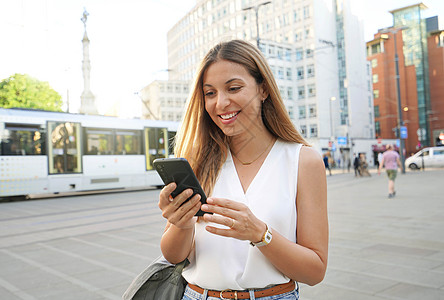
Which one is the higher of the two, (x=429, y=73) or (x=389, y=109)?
(x=429, y=73)

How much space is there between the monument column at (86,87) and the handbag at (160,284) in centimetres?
2997

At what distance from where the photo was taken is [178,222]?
150 centimetres

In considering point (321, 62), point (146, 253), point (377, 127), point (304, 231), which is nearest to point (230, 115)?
point (304, 231)

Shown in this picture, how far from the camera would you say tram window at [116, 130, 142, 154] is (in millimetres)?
19266

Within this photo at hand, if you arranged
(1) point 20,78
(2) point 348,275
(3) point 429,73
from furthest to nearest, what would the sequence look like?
(3) point 429,73
(1) point 20,78
(2) point 348,275

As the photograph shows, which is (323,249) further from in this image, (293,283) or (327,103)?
(327,103)

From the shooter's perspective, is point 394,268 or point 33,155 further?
point 33,155

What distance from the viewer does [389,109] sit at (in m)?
68.4

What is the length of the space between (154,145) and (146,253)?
14.8 metres

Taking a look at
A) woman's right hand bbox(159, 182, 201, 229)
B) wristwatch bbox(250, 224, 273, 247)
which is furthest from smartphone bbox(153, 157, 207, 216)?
wristwatch bbox(250, 224, 273, 247)

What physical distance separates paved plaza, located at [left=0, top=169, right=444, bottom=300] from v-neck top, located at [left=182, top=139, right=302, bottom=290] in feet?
9.25

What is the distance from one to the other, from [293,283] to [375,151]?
62.3m

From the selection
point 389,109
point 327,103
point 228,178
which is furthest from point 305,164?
point 389,109

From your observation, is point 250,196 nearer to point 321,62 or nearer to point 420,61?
point 321,62
